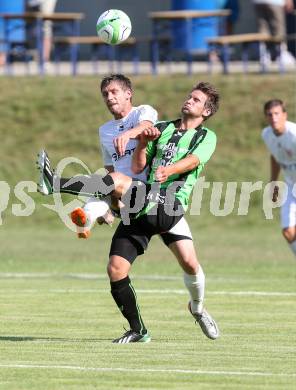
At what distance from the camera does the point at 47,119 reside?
31219 mm

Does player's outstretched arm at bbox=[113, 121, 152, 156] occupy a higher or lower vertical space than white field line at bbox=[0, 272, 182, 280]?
higher

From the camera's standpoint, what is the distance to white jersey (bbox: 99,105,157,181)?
11.1m

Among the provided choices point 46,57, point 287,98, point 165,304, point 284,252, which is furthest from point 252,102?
point 165,304

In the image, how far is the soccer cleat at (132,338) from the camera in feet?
36.4

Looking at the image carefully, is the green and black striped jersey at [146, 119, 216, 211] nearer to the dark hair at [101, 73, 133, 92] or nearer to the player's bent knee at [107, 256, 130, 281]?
the dark hair at [101, 73, 133, 92]

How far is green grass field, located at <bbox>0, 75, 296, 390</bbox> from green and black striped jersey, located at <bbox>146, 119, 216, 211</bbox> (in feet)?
4.29

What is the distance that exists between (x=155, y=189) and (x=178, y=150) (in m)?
0.37

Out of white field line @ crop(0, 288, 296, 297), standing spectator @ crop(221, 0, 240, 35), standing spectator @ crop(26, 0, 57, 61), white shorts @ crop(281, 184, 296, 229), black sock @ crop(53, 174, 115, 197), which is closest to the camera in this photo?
black sock @ crop(53, 174, 115, 197)

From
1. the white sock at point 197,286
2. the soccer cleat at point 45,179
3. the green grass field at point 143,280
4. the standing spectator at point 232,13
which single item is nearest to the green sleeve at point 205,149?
the white sock at point 197,286

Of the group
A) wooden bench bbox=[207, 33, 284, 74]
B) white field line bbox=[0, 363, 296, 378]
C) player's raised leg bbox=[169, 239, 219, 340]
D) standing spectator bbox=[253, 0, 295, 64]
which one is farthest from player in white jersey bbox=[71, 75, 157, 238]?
standing spectator bbox=[253, 0, 295, 64]

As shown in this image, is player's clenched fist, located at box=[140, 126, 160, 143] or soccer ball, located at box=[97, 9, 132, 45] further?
→ soccer ball, located at box=[97, 9, 132, 45]

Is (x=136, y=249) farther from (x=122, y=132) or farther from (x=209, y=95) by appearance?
(x=209, y=95)

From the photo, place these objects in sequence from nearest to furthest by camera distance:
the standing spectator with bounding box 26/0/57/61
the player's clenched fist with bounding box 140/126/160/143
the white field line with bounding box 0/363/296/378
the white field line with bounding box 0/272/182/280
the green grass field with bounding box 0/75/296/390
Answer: the white field line with bounding box 0/363/296/378
the green grass field with bounding box 0/75/296/390
the player's clenched fist with bounding box 140/126/160/143
the white field line with bounding box 0/272/182/280
the standing spectator with bounding box 26/0/57/61

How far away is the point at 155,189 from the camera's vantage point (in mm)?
11039
